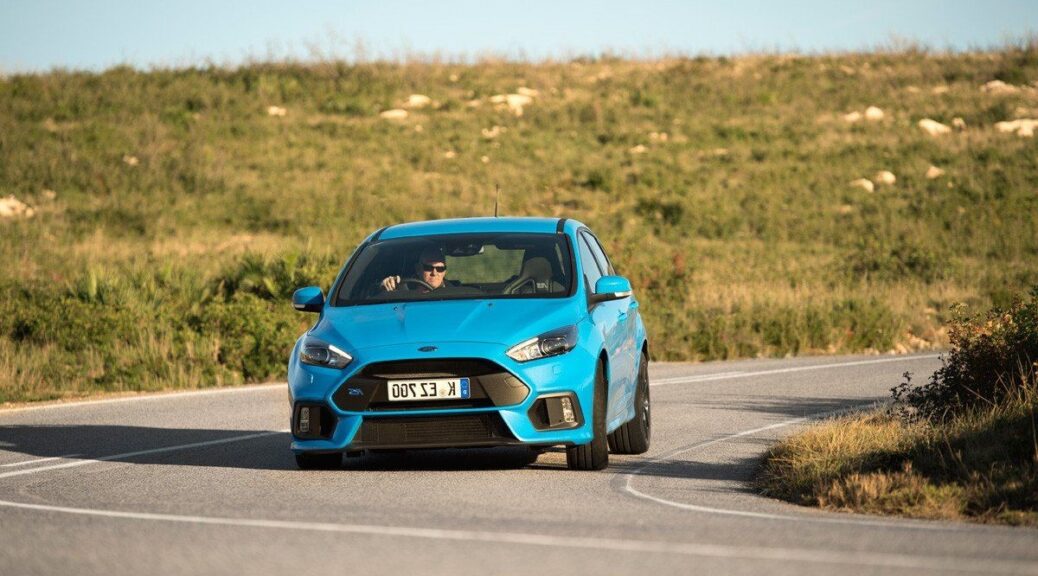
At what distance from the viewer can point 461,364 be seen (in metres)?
10.3

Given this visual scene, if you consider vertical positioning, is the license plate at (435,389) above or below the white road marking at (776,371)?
above

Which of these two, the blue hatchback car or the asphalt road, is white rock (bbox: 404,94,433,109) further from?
the blue hatchback car

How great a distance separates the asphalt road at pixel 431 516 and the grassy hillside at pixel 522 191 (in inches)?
319

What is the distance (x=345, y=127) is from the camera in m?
57.4

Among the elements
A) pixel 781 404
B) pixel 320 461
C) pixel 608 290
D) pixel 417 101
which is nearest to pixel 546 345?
pixel 608 290

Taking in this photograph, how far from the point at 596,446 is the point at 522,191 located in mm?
38558

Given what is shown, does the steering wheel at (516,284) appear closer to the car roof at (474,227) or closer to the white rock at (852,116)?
the car roof at (474,227)

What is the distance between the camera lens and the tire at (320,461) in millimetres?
11078

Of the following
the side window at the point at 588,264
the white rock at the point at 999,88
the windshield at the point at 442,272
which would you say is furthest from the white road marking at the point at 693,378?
the white rock at the point at 999,88

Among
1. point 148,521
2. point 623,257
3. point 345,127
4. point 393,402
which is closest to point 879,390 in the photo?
point 393,402

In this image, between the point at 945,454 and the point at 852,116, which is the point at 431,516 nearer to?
the point at 945,454

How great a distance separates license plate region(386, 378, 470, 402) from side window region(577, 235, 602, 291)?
5.18 feet

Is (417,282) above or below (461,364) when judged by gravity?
above

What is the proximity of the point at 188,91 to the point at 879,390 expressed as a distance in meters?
47.4
